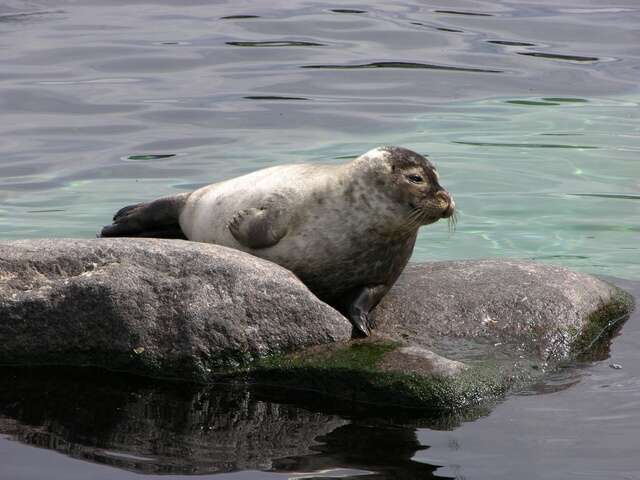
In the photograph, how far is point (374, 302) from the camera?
639 centimetres

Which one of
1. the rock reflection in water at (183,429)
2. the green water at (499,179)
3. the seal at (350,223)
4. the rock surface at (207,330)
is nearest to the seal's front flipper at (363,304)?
the seal at (350,223)

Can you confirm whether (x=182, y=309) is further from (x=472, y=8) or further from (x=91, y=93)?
(x=472, y=8)

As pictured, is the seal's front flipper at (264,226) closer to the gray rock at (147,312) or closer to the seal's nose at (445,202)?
the gray rock at (147,312)

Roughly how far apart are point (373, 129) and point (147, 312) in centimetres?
678

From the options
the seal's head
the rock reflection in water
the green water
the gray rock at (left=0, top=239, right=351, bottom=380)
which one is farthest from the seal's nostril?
the green water

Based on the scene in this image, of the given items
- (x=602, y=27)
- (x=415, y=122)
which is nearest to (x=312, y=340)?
(x=415, y=122)

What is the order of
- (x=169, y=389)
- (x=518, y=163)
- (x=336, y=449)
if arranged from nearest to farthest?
(x=336, y=449) → (x=169, y=389) → (x=518, y=163)

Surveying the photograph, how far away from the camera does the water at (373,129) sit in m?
4.98

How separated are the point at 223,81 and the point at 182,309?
8572 millimetres

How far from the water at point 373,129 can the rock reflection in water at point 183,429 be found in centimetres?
2

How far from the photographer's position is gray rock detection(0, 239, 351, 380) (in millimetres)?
5500

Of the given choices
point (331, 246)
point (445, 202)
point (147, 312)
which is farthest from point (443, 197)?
point (147, 312)

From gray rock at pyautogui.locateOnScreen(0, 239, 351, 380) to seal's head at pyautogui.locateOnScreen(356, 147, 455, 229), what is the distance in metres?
0.79

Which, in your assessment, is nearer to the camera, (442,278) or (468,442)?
(468,442)
